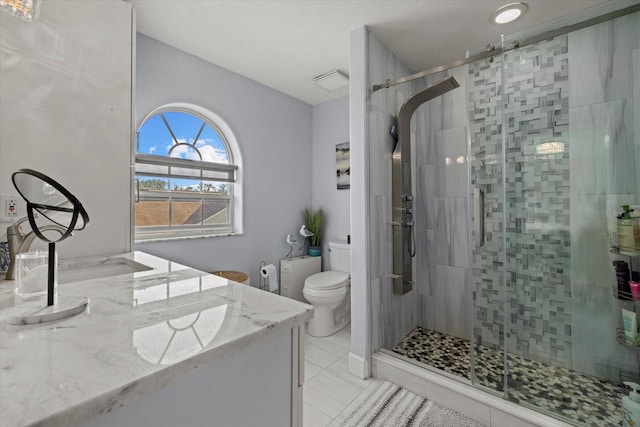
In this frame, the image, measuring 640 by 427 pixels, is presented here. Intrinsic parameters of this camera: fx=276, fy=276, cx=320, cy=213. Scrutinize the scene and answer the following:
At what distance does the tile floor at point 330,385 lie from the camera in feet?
5.16

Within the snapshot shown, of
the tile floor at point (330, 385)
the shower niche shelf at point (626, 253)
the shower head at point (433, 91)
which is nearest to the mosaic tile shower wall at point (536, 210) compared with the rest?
the shower niche shelf at point (626, 253)

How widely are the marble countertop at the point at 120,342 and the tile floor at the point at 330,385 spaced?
119 centimetres

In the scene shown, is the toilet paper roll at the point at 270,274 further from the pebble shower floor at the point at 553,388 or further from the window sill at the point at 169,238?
the pebble shower floor at the point at 553,388

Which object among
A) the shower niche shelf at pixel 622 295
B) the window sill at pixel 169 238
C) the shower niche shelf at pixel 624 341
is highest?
the window sill at pixel 169 238

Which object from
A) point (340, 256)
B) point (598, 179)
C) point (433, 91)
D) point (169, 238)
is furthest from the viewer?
point (340, 256)

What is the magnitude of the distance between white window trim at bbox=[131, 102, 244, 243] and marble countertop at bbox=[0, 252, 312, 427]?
5.15ft

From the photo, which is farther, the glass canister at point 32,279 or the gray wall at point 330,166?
the gray wall at point 330,166

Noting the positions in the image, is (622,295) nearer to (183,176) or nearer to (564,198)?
(564,198)

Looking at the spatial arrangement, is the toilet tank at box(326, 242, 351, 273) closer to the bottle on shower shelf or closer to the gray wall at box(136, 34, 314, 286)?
the gray wall at box(136, 34, 314, 286)

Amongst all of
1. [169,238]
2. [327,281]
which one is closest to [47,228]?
[169,238]

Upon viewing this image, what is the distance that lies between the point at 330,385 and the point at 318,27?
2491 millimetres

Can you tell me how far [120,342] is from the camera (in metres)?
0.51

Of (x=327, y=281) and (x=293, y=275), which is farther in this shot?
(x=293, y=275)

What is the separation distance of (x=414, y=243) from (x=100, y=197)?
2.32 m
